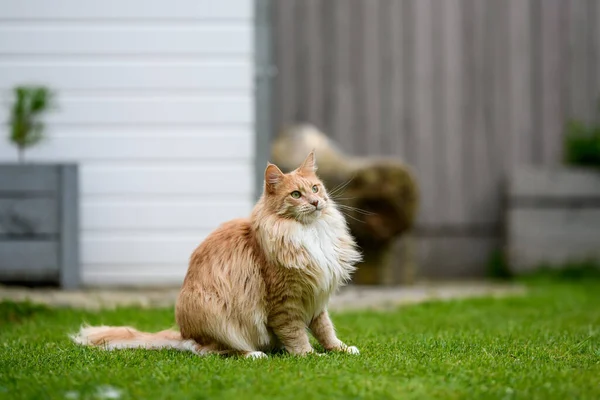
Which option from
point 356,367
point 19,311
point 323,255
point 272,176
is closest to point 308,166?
point 272,176

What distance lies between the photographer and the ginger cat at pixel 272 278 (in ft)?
11.2

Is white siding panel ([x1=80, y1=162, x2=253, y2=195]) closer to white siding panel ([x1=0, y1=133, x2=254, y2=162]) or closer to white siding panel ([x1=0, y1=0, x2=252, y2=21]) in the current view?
white siding panel ([x1=0, y1=133, x2=254, y2=162])

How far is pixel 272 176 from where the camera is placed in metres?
3.54

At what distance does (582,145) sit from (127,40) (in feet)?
14.7

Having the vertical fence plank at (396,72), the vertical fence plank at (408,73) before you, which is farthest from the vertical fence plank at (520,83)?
the vertical fence plank at (396,72)

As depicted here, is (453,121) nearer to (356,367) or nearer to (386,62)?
(386,62)

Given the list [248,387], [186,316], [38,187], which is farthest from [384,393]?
[38,187]

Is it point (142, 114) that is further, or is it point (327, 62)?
point (327, 62)

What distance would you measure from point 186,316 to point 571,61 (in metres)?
6.07

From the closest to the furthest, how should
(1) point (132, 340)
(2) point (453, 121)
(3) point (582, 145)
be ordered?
(1) point (132, 340) < (3) point (582, 145) < (2) point (453, 121)

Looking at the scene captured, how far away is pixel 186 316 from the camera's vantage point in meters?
3.47

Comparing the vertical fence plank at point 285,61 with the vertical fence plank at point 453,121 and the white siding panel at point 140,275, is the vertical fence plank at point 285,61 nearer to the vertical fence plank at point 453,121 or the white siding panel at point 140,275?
the vertical fence plank at point 453,121

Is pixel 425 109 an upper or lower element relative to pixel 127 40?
lower

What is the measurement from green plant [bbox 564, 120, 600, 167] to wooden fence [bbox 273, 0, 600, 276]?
18 cm
